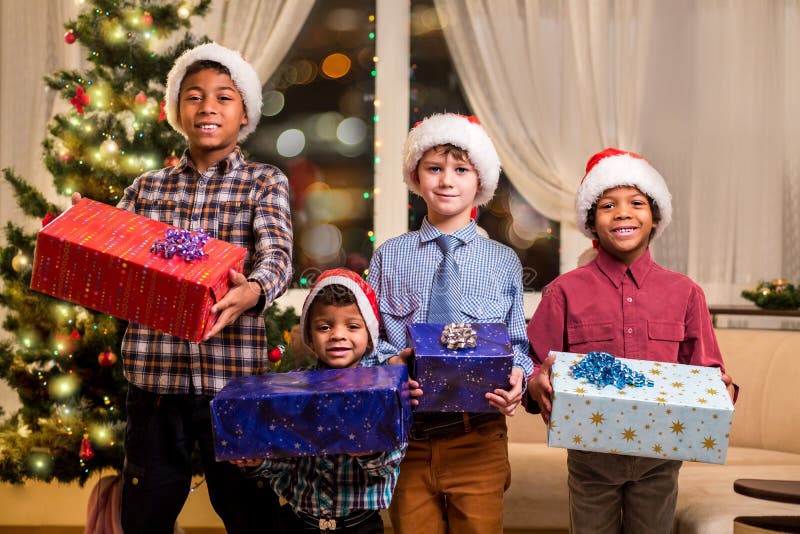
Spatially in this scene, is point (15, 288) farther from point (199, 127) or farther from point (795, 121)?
point (795, 121)

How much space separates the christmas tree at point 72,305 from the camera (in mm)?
3250

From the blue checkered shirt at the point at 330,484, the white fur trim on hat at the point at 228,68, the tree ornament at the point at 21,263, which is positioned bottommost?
the blue checkered shirt at the point at 330,484

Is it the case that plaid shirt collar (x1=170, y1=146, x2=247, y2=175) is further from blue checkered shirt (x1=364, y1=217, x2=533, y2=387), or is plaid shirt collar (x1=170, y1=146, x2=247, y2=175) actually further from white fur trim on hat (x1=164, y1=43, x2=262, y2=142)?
blue checkered shirt (x1=364, y1=217, x2=533, y2=387)

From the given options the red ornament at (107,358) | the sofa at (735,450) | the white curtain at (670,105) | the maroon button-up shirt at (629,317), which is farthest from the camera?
the white curtain at (670,105)

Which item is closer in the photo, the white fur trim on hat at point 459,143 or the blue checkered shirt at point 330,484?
the blue checkered shirt at point 330,484

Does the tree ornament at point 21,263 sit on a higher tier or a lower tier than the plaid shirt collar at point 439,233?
lower

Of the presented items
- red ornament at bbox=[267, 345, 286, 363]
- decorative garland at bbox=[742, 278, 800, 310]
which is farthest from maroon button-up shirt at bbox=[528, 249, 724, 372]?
decorative garland at bbox=[742, 278, 800, 310]

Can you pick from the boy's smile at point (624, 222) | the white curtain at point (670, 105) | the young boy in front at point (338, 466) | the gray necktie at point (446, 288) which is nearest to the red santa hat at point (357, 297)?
the young boy in front at point (338, 466)

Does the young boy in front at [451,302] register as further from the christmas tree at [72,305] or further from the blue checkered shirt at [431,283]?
the christmas tree at [72,305]

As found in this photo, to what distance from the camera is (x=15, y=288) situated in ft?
10.7

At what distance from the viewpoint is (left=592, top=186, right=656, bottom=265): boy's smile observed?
225 cm

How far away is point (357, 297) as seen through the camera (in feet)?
7.01

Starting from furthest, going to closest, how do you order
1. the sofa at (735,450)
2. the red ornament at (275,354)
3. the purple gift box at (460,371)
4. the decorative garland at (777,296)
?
the decorative garland at (777,296)
the red ornament at (275,354)
the sofa at (735,450)
the purple gift box at (460,371)

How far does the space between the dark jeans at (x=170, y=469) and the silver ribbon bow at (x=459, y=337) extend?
649 millimetres
